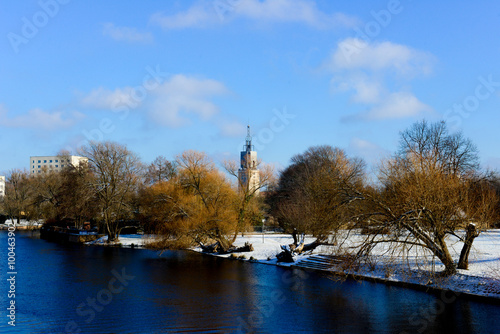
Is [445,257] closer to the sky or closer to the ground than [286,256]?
closer to the sky

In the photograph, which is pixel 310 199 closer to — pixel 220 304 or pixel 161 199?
pixel 161 199

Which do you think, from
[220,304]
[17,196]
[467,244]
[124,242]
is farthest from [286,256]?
[17,196]

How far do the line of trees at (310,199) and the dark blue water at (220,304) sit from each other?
3.02 m

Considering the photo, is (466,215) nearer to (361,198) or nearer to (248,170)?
(361,198)

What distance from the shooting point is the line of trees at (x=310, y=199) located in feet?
76.6

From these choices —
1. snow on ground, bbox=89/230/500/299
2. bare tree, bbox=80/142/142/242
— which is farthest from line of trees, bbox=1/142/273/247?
snow on ground, bbox=89/230/500/299

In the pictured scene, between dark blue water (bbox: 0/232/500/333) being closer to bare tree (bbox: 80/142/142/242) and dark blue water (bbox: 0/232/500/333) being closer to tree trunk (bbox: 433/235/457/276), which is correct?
tree trunk (bbox: 433/235/457/276)

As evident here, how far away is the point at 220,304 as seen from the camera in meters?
21.7

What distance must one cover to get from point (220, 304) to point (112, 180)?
38209 millimetres

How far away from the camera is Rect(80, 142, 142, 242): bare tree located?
5583 cm

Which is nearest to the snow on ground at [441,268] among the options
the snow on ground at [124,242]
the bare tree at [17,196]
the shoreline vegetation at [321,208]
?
the shoreline vegetation at [321,208]

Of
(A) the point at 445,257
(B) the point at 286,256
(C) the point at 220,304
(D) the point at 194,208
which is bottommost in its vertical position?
(C) the point at 220,304

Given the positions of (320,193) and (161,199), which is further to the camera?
(161,199)

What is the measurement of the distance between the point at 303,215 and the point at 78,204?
2788cm
